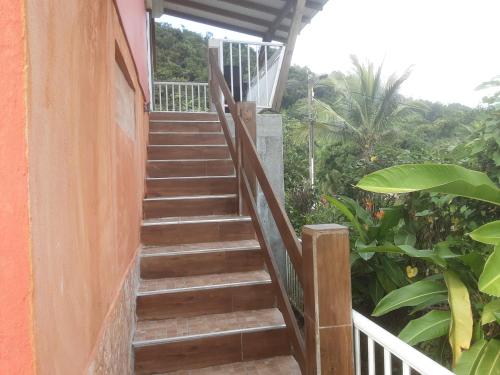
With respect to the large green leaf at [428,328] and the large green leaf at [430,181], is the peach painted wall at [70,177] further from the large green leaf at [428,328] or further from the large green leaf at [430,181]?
the large green leaf at [428,328]

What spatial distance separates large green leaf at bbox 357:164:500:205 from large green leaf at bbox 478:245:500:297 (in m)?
0.36

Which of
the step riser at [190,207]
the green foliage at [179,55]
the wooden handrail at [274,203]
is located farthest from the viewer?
the green foliage at [179,55]

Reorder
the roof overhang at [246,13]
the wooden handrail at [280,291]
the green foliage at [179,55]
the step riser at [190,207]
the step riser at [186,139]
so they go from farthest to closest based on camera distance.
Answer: the green foliage at [179,55]
the roof overhang at [246,13]
the step riser at [186,139]
the step riser at [190,207]
the wooden handrail at [280,291]

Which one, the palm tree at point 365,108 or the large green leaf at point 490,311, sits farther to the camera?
the palm tree at point 365,108

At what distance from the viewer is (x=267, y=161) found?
425 centimetres

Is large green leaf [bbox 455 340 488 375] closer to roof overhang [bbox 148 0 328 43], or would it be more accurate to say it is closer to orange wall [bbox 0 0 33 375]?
orange wall [bbox 0 0 33 375]

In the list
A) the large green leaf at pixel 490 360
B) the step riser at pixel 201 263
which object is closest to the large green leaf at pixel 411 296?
the large green leaf at pixel 490 360

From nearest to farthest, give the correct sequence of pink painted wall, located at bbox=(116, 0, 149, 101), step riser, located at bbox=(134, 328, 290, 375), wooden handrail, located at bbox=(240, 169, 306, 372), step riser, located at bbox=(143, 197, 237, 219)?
wooden handrail, located at bbox=(240, 169, 306, 372) < pink painted wall, located at bbox=(116, 0, 149, 101) < step riser, located at bbox=(134, 328, 290, 375) < step riser, located at bbox=(143, 197, 237, 219)

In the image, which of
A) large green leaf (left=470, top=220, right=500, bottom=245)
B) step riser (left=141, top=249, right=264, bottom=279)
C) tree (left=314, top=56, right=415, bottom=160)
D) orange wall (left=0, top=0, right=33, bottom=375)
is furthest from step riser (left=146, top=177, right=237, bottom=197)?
tree (left=314, top=56, right=415, bottom=160)

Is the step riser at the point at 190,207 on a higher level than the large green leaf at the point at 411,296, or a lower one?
higher

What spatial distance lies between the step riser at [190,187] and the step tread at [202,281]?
3.81 feet

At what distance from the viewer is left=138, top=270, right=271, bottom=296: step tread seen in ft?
8.77

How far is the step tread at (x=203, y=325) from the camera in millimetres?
2326

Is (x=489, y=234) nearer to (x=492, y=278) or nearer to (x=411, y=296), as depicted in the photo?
(x=492, y=278)
